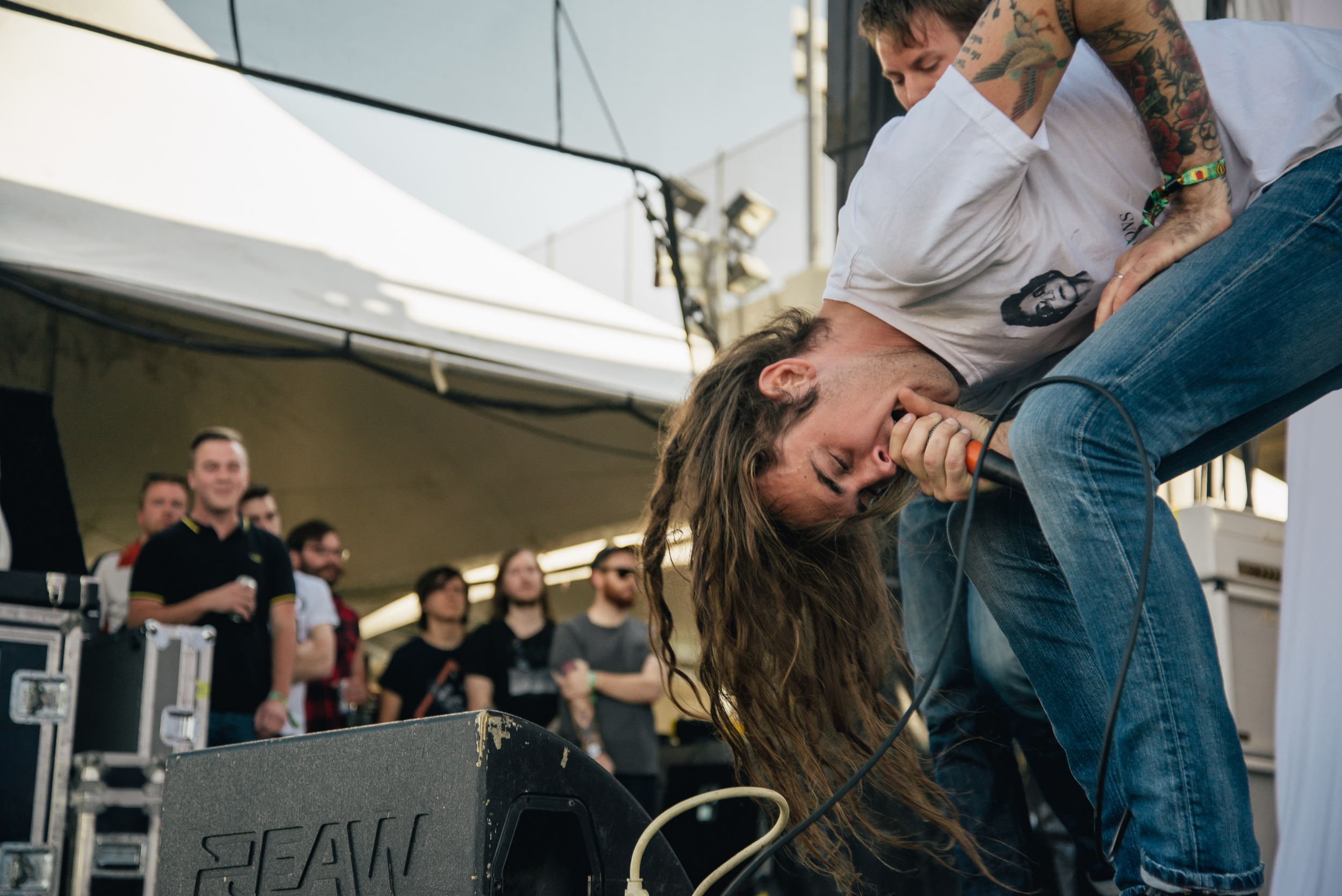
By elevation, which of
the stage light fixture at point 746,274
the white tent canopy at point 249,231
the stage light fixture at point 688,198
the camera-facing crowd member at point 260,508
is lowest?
the camera-facing crowd member at point 260,508

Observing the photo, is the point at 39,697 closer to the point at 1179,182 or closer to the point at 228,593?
the point at 228,593

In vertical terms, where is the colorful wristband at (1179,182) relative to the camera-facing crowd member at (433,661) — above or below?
above

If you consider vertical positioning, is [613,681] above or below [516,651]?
below

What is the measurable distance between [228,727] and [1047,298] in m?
2.84

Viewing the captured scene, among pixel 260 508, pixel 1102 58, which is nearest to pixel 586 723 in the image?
pixel 260 508

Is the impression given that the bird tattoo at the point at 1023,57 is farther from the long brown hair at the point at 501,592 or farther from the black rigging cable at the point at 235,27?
the long brown hair at the point at 501,592

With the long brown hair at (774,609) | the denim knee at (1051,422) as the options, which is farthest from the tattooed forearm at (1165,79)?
the long brown hair at (774,609)

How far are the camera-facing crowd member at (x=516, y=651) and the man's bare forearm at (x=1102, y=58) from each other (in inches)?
120

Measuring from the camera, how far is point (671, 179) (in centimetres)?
453

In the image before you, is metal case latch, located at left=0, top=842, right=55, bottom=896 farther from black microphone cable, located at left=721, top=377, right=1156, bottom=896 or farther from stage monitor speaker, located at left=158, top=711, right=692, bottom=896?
black microphone cable, located at left=721, top=377, right=1156, bottom=896

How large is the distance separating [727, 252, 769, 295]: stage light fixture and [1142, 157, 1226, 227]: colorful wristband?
5206 millimetres

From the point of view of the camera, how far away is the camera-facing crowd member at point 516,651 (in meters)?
3.88

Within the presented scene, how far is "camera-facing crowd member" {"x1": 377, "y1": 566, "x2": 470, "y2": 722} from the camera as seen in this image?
12.8ft

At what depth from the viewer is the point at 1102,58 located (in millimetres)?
1156
